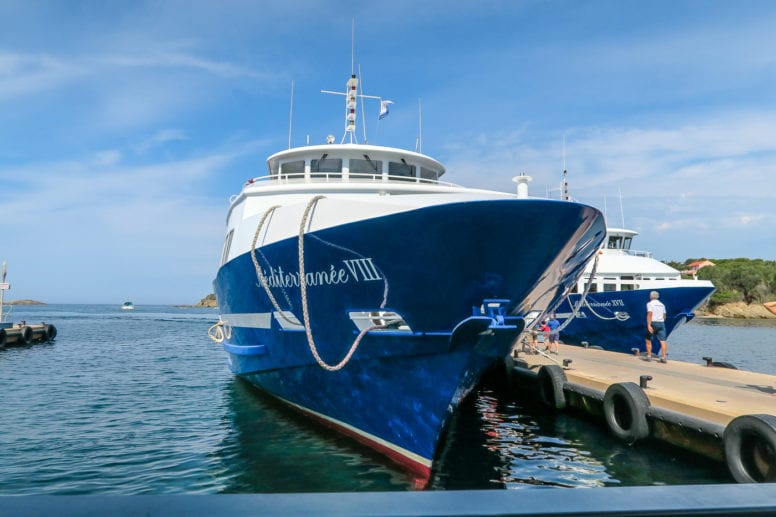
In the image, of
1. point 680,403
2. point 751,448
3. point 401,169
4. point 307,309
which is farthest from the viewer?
point 401,169

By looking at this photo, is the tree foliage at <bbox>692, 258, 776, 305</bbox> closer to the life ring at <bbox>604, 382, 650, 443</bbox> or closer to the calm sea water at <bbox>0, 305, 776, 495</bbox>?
the calm sea water at <bbox>0, 305, 776, 495</bbox>

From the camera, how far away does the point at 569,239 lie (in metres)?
6.06

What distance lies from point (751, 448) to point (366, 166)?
334 inches

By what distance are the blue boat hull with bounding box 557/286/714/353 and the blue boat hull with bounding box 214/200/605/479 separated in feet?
35.6

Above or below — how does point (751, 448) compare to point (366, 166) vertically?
below

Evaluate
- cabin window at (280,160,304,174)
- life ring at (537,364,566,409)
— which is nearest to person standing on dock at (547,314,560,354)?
life ring at (537,364,566,409)

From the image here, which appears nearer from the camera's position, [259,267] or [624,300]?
[259,267]

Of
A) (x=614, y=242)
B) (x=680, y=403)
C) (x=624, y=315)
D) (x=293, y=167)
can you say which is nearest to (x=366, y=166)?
(x=293, y=167)

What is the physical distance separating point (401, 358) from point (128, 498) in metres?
5.23

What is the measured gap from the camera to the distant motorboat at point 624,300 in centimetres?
1666

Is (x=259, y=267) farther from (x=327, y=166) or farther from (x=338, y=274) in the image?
(x=327, y=166)

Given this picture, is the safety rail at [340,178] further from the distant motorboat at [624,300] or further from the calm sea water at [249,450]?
the distant motorboat at [624,300]

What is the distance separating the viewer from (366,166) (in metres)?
11.6

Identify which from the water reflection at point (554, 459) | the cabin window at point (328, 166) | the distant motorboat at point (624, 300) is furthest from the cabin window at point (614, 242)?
the cabin window at point (328, 166)
